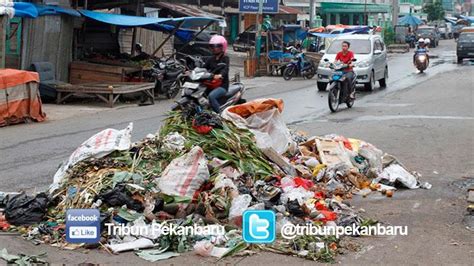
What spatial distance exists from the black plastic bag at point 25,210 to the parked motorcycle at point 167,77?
1352cm

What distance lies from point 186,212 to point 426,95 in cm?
1624

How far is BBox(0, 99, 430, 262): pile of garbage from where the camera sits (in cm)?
653

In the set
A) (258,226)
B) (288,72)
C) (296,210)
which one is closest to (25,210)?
(258,226)

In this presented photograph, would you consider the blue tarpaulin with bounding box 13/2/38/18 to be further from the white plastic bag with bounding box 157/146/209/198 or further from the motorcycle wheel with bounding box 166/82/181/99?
the white plastic bag with bounding box 157/146/209/198

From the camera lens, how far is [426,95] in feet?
71.5

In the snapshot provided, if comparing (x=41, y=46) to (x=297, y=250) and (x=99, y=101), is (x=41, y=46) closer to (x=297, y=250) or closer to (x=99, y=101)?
(x=99, y=101)

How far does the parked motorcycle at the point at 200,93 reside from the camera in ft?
31.5

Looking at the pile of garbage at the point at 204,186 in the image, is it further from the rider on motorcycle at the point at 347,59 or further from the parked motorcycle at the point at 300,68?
the parked motorcycle at the point at 300,68

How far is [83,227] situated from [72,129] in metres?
7.90

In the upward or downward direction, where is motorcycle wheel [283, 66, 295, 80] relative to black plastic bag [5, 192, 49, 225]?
upward

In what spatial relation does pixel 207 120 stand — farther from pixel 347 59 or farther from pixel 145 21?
pixel 145 21

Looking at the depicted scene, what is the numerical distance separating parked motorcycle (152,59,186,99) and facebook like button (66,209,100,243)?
45.9ft

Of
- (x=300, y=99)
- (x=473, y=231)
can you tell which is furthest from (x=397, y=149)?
(x=300, y=99)

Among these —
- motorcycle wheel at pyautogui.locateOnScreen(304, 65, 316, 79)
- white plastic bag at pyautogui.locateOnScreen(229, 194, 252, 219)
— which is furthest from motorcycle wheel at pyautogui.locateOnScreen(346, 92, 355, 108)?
white plastic bag at pyautogui.locateOnScreen(229, 194, 252, 219)
